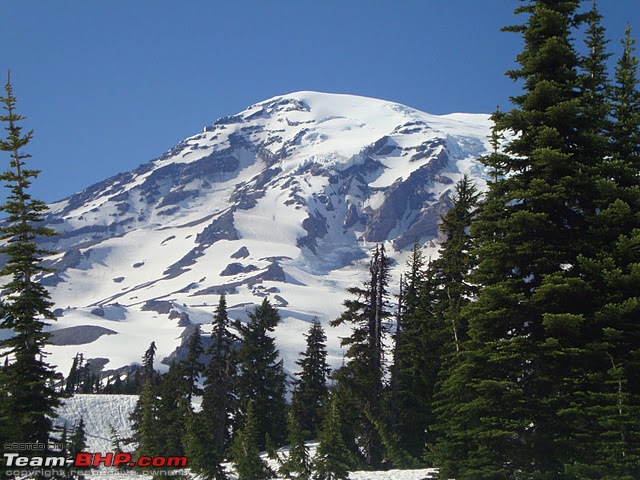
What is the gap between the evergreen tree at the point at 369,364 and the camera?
39.0 metres

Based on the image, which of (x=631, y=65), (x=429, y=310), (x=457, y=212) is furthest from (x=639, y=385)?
(x=429, y=310)

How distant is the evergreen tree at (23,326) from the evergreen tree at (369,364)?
56.3 ft

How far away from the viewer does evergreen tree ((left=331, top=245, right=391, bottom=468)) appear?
3903 cm

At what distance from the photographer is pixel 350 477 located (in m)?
30.4

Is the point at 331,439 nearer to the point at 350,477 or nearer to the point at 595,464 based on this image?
the point at 350,477

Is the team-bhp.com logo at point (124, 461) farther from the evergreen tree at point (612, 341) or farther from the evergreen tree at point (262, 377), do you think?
the evergreen tree at point (262, 377)

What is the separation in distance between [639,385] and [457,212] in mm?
17063

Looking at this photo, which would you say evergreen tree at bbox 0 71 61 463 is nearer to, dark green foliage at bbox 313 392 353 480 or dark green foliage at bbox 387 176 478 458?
dark green foliage at bbox 313 392 353 480

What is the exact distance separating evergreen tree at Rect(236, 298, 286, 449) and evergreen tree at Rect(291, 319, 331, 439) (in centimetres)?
190

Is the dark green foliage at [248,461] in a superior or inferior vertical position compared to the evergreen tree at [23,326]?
inferior

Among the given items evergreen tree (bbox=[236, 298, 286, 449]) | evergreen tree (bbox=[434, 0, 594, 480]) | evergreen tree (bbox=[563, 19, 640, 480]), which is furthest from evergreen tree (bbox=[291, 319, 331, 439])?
evergreen tree (bbox=[563, 19, 640, 480])

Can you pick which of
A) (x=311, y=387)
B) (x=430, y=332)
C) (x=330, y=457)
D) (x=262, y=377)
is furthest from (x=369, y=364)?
(x=262, y=377)

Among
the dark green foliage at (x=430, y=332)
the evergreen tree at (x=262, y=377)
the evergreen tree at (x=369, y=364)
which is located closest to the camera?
the dark green foliage at (x=430, y=332)

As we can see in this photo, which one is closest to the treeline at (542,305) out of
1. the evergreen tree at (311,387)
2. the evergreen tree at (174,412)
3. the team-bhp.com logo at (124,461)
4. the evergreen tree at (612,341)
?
the evergreen tree at (612,341)
